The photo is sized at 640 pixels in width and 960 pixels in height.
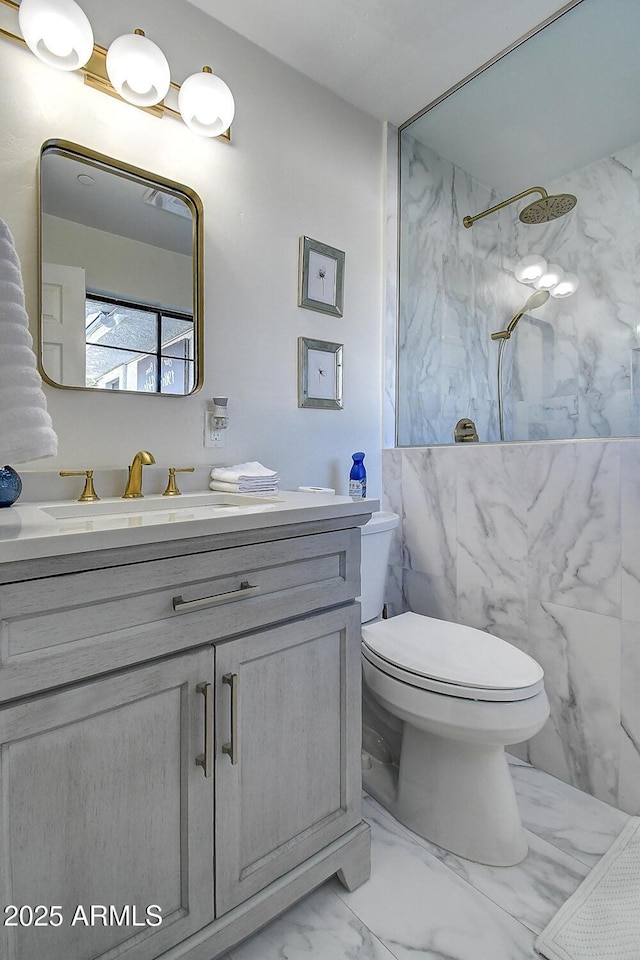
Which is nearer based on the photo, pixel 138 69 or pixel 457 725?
pixel 457 725

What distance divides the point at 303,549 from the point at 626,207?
168 centimetres

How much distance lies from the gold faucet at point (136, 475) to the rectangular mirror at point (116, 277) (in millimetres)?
205

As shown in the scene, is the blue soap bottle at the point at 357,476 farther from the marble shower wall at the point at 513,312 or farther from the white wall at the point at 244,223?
the marble shower wall at the point at 513,312

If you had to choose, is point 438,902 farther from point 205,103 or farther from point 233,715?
point 205,103

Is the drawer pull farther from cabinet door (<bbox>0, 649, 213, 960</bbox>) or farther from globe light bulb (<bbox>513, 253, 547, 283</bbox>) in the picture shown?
globe light bulb (<bbox>513, 253, 547, 283</bbox>)

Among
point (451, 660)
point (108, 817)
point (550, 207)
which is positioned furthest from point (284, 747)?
point (550, 207)

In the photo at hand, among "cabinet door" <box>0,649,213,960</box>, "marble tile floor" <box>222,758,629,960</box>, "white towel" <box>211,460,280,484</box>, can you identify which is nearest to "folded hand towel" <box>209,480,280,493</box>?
"white towel" <box>211,460,280,484</box>

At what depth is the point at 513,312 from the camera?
193cm

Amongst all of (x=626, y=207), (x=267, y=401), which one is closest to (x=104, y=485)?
(x=267, y=401)

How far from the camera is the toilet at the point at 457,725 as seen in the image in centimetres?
113

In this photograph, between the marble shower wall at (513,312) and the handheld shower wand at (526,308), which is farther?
the handheld shower wand at (526,308)

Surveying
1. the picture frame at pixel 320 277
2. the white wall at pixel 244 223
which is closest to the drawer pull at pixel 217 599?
the white wall at pixel 244 223

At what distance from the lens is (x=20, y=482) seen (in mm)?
1096

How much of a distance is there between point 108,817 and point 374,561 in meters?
1.01
